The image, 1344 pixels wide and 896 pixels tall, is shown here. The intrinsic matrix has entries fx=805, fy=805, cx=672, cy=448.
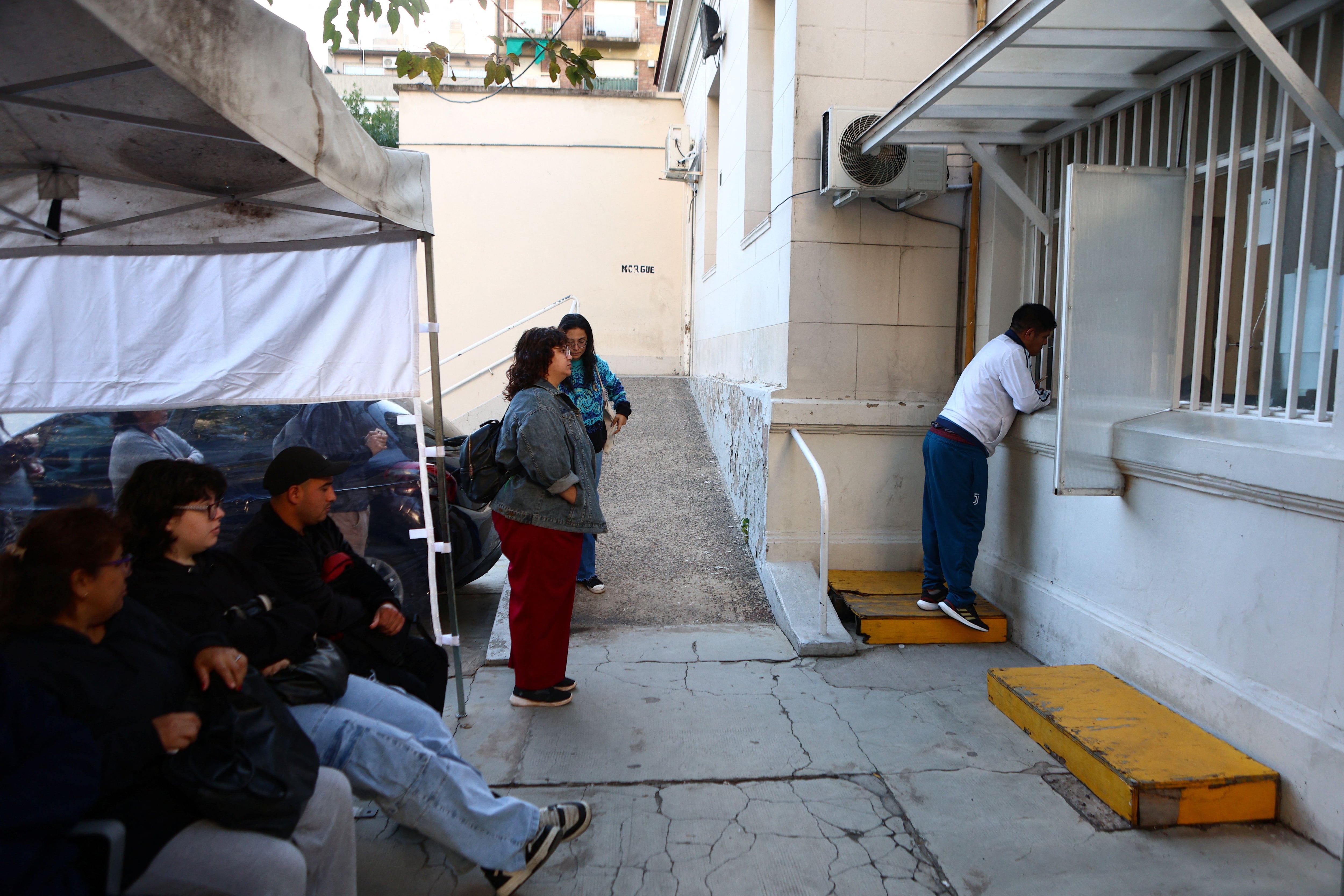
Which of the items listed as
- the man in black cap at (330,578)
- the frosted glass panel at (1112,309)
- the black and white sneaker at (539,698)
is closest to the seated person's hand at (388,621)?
the man in black cap at (330,578)

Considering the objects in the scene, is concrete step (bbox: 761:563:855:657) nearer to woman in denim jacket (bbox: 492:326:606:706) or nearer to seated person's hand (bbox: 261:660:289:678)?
woman in denim jacket (bbox: 492:326:606:706)

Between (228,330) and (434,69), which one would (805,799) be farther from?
(434,69)

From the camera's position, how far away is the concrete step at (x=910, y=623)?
A: 4578mm

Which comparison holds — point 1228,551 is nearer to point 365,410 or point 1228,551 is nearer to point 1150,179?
point 1150,179

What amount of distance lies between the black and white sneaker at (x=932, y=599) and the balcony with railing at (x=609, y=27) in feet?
124

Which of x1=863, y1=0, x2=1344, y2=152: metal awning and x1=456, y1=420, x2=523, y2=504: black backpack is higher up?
x1=863, y1=0, x2=1344, y2=152: metal awning

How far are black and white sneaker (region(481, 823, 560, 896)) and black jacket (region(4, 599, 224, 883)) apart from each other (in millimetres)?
916

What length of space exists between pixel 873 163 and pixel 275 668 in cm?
424

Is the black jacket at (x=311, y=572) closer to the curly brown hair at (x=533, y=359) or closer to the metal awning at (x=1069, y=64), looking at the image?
the curly brown hair at (x=533, y=359)

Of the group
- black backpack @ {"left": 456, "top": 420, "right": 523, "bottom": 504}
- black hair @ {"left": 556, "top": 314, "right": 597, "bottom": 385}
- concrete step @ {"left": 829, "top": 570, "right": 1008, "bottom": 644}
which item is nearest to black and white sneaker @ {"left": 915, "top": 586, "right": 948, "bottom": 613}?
concrete step @ {"left": 829, "top": 570, "right": 1008, "bottom": 644}

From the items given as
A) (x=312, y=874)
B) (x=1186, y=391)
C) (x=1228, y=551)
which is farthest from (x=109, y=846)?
(x=1186, y=391)

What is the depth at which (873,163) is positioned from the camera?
16.1 ft

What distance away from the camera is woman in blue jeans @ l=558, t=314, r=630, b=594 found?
191 inches

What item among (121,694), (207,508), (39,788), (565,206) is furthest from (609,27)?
(39,788)
